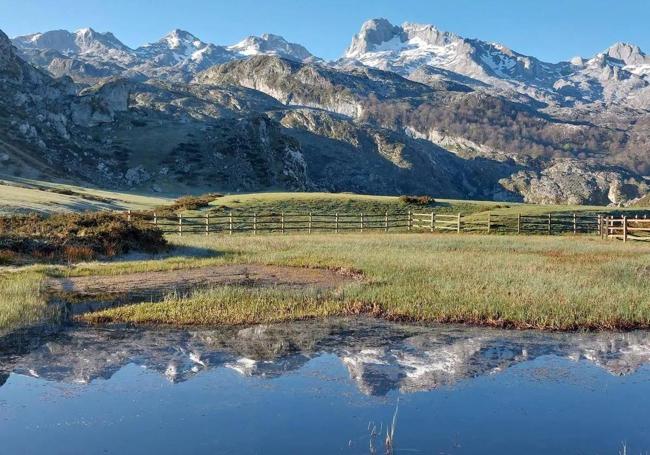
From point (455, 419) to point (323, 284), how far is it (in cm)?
1248

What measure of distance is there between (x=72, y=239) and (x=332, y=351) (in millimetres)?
21667

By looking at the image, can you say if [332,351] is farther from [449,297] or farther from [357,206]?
[357,206]

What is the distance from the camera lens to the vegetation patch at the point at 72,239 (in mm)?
28422

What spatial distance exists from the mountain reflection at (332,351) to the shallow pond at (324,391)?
0.04m

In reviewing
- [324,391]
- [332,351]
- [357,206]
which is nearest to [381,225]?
[357,206]

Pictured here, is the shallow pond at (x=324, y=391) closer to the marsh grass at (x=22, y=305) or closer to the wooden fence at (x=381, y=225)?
the marsh grass at (x=22, y=305)

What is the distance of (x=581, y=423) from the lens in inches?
353

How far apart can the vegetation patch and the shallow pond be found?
1536 centimetres

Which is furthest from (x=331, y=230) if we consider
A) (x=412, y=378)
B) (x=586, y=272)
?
(x=412, y=378)

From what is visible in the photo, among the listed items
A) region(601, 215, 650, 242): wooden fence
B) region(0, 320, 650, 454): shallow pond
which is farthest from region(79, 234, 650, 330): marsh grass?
region(601, 215, 650, 242): wooden fence

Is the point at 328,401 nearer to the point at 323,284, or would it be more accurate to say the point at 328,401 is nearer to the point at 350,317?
the point at 350,317

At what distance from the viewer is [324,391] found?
1038cm

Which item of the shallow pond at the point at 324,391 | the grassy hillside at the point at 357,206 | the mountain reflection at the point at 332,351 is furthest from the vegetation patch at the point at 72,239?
the grassy hillside at the point at 357,206

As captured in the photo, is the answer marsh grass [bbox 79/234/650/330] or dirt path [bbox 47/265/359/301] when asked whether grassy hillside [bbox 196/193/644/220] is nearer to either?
marsh grass [bbox 79/234/650/330]
